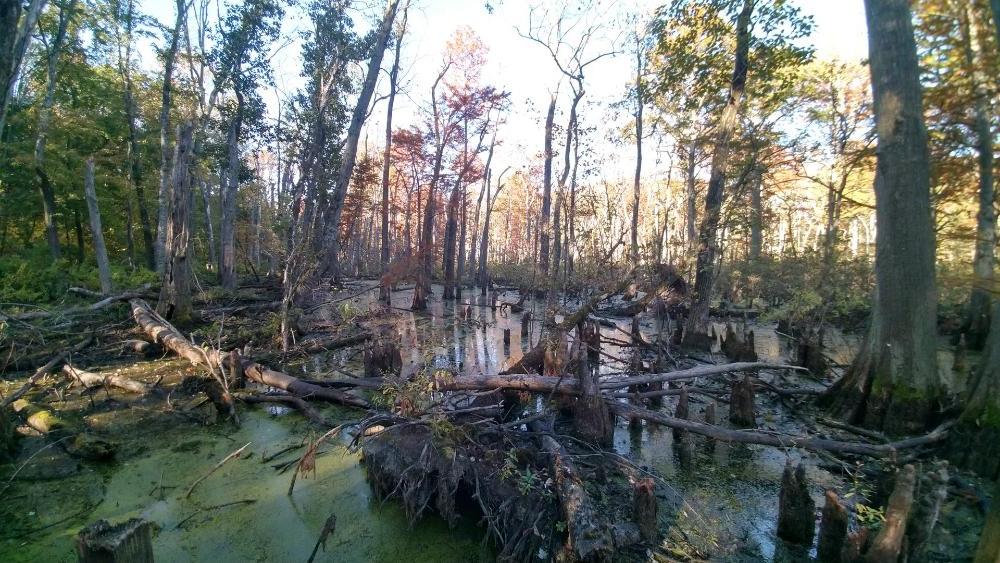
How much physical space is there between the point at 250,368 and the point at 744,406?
276 inches

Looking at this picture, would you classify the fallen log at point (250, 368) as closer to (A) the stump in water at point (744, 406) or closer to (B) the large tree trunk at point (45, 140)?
(A) the stump in water at point (744, 406)

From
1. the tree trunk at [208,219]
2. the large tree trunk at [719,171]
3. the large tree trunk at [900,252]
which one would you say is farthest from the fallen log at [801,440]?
the tree trunk at [208,219]

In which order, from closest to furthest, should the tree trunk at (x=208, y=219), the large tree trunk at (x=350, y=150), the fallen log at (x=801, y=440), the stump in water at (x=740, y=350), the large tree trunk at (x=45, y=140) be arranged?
the fallen log at (x=801, y=440), the stump in water at (x=740, y=350), the large tree trunk at (x=350, y=150), the large tree trunk at (x=45, y=140), the tree trunk at (x=208, y=219)

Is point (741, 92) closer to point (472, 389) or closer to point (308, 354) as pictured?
point (472, 389)

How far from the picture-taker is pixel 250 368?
21.3 ft

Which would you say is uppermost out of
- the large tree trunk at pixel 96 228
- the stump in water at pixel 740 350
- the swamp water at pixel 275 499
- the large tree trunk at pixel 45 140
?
the large tree trunk at pixel 45 140

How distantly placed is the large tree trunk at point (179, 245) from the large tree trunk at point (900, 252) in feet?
40.2

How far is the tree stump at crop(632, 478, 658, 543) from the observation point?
9.70 feet

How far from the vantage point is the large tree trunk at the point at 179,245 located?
30.0 feet

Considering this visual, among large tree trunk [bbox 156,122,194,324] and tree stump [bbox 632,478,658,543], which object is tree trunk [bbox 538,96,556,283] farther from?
tree stump [bbox 632,478,658,543]

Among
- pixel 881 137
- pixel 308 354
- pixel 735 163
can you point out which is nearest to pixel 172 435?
pixel 308 354

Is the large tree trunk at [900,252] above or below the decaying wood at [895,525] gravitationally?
above

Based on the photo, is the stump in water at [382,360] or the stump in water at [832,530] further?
the stump in water at [382,360]

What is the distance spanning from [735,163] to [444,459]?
30.0ft
